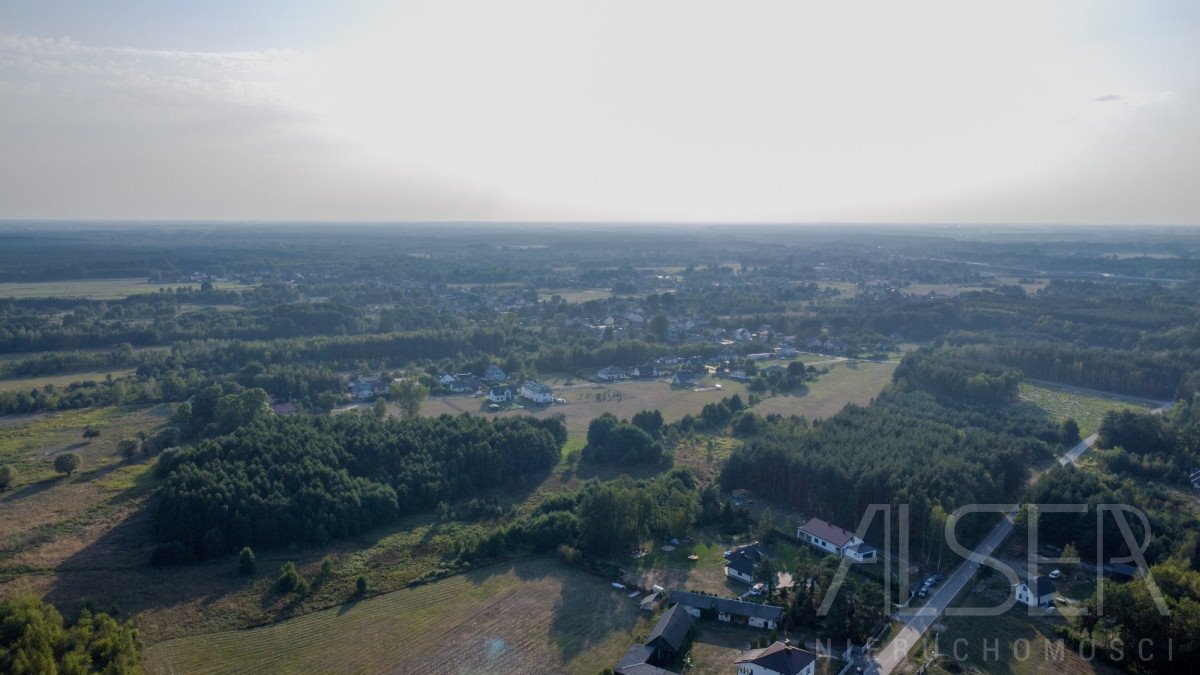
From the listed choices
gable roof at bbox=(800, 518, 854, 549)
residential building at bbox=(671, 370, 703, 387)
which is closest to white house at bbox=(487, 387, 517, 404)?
residential building at bbox=(671, 370, 703, 387)

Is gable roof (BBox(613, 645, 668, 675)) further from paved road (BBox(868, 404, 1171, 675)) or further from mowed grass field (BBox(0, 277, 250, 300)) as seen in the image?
mowed grass field (BBox(0, 277, 250, 300))

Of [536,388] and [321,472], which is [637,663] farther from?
[536,388]

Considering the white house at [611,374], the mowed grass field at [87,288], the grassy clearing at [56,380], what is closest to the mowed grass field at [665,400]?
the white house at [611,374]

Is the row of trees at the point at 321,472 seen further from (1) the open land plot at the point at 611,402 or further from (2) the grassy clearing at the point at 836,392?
(2) the grassy clearing at the point at 836,392

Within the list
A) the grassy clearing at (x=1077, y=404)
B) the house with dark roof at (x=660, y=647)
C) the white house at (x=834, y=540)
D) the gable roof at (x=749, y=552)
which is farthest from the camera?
the grassy clearing at (x=1077, y=404)

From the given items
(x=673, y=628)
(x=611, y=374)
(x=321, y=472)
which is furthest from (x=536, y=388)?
(x=673, y=628)
